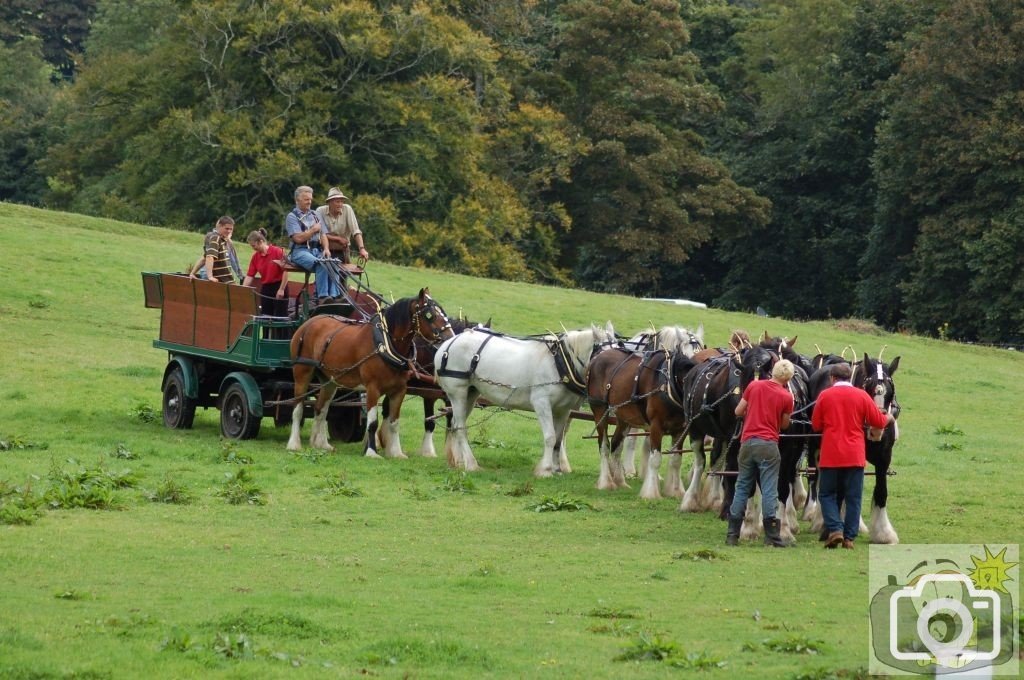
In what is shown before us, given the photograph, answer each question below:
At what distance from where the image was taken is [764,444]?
14.1 m

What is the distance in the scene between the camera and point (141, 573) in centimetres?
1225

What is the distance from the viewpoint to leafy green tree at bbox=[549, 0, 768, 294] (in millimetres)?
53281

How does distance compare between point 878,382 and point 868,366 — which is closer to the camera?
point 878,382

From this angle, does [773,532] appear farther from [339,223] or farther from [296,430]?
[339,223]

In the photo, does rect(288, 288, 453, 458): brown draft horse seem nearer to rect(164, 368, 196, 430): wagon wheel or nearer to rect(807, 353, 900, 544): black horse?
rect(164, 368, 196, 430): wagon wheel

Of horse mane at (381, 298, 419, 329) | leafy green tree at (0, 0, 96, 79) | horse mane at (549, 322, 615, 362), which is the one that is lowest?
horse mane at (549, 322, 615, 362)

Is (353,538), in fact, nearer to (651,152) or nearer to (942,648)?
(942,648)

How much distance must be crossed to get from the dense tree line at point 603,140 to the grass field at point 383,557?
19.9m

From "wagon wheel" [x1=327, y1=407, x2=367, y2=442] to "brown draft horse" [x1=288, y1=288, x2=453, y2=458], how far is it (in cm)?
136

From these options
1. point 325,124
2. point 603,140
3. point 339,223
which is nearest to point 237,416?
point 339,223

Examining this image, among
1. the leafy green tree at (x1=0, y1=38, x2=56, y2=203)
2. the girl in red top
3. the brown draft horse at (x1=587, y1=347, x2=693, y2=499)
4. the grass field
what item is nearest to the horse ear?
the grass field

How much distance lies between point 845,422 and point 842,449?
24cm

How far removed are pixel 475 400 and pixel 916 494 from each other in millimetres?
5642

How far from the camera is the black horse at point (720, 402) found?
15164 mm
